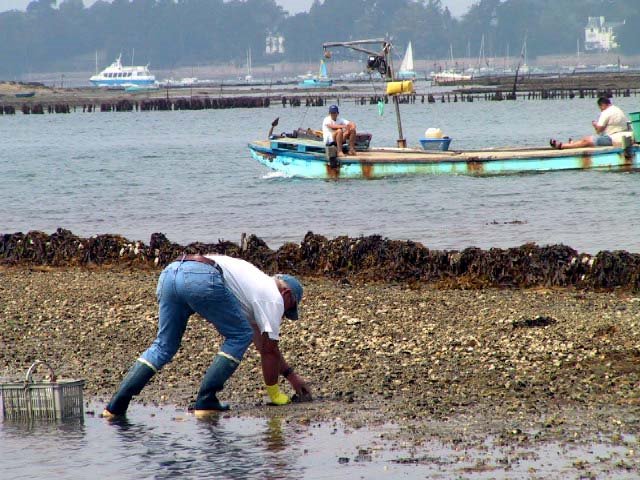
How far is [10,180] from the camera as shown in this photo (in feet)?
121

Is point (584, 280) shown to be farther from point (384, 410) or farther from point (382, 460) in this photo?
point (382, 460)

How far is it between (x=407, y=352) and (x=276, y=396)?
1.63 m

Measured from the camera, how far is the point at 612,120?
25953mm

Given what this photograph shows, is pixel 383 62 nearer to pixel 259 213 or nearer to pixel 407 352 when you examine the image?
pixel 259 213

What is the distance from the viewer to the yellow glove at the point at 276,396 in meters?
8.83

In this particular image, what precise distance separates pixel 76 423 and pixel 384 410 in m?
2.18

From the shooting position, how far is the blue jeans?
26.7 feet

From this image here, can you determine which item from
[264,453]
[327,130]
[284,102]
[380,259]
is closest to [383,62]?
[327,130]

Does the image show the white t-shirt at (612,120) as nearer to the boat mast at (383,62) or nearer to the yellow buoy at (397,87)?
the yellow buoy at (397,87)

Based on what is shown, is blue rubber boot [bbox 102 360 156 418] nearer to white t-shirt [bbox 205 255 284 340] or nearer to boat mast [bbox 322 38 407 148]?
white t-shirt [bbox 205 255 284 340]

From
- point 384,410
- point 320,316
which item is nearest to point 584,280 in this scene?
point 320,316

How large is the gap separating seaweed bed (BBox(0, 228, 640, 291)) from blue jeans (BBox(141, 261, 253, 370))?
6.10m

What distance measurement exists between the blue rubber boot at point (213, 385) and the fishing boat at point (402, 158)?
1807 cm

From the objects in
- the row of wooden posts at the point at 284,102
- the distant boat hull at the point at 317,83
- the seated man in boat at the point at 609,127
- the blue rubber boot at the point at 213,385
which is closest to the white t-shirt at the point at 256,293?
the blue rubber boot at the point at 213,385
